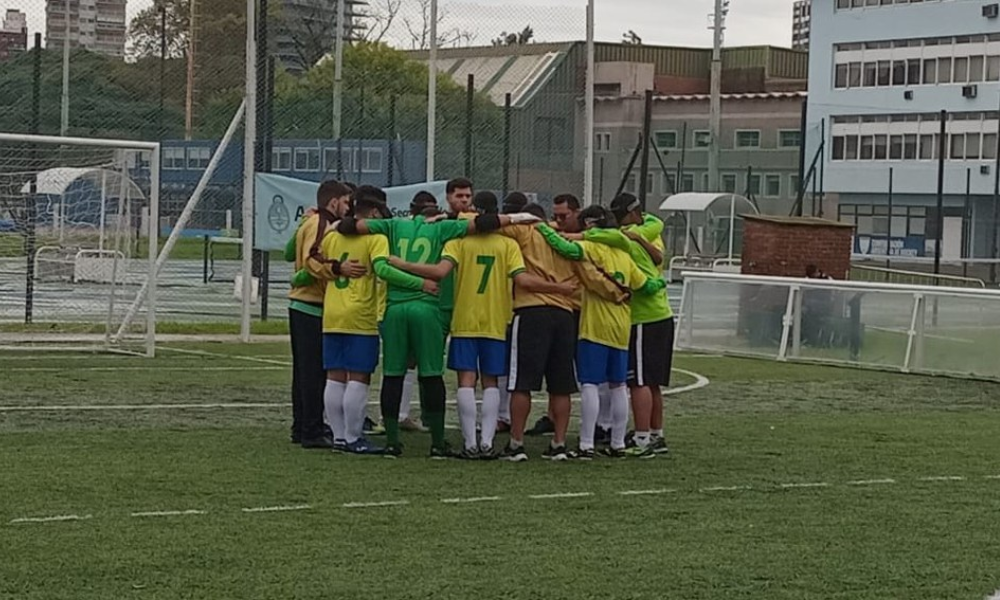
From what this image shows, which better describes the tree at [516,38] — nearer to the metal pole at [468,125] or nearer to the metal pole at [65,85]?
the metal pole at [468,125]

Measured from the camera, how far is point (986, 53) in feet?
190

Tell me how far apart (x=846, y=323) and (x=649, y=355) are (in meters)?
9.48

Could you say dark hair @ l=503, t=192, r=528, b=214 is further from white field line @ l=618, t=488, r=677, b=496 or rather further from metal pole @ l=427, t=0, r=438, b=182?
metal pole @ l=427, t=0, r=438, b=182

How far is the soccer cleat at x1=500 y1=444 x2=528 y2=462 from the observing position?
11.2 metres

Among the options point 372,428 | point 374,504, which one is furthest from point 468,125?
point 374,504

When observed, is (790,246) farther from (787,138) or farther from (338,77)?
(787,138)

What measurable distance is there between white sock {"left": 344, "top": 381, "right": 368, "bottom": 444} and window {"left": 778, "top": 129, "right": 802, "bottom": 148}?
49.1 m

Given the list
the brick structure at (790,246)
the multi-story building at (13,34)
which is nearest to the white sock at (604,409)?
the brick structure at (790,246)

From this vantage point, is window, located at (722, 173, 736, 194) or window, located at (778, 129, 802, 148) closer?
window, located at (722, 173, 736, 194)

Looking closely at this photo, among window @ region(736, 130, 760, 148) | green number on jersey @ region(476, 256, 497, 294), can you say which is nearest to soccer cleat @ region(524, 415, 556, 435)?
green number on jersey @ region(476, 256, 497, 294)

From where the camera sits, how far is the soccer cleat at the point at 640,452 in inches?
459

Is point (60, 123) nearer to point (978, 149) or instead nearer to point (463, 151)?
point (463, 151)

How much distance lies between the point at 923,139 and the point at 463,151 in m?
38.4

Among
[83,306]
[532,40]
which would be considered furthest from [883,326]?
[83,306]
